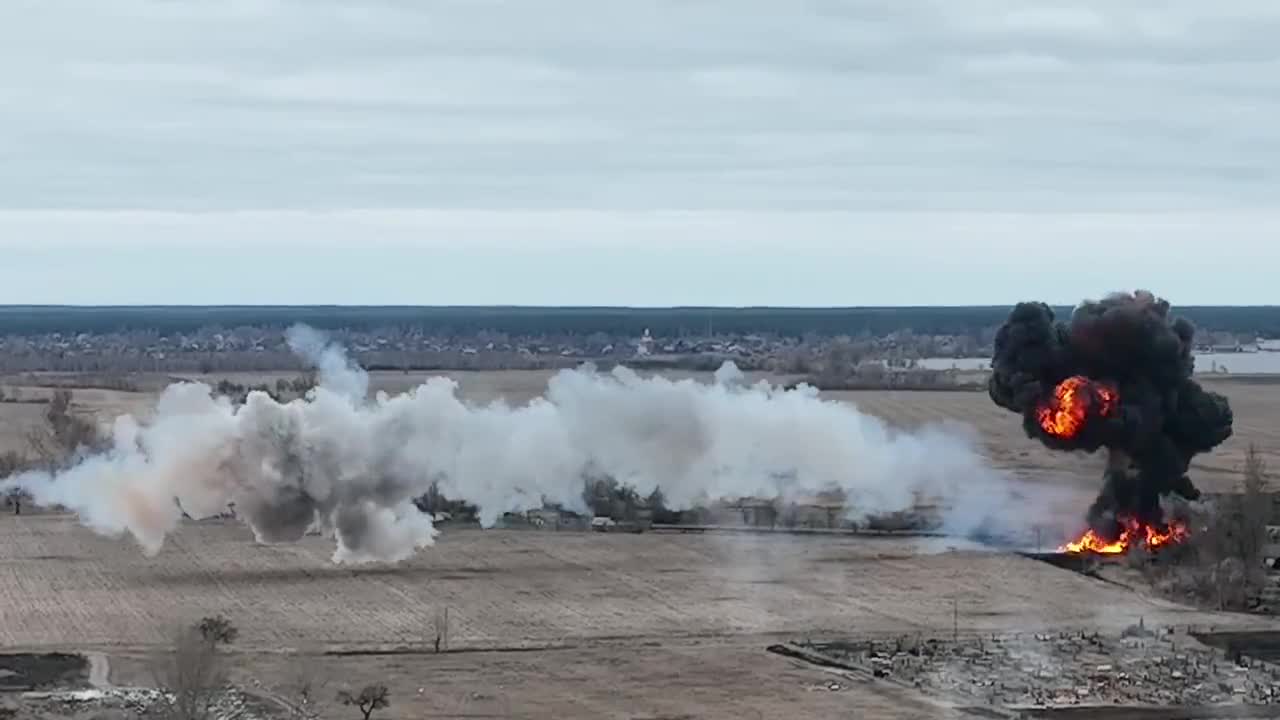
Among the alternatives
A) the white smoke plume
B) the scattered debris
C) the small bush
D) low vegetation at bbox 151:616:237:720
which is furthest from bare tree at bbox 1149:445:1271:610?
low vegetation at bbox 151:616:237:720

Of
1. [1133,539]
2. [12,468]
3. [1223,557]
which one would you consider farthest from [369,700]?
[12,468]

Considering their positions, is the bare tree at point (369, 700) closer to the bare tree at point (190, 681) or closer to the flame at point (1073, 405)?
the bare tree at point (190, 681)

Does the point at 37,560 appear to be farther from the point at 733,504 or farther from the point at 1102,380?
→ the point at 1102,380

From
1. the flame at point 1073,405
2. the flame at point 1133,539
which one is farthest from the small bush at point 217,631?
the flame at point 1073,405

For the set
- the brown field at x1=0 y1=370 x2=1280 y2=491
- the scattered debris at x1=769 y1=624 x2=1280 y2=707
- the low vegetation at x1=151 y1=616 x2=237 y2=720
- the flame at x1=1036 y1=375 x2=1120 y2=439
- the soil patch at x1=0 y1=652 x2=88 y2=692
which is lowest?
the soil patch at x1=0 y1=652 x2=88 y2=692

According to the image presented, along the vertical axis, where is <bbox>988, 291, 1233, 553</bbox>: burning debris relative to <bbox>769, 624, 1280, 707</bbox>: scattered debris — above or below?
above

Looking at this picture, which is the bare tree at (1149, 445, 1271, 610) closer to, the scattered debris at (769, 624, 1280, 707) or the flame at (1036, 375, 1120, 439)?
the flame at (1036, 375, 1120, 439)
